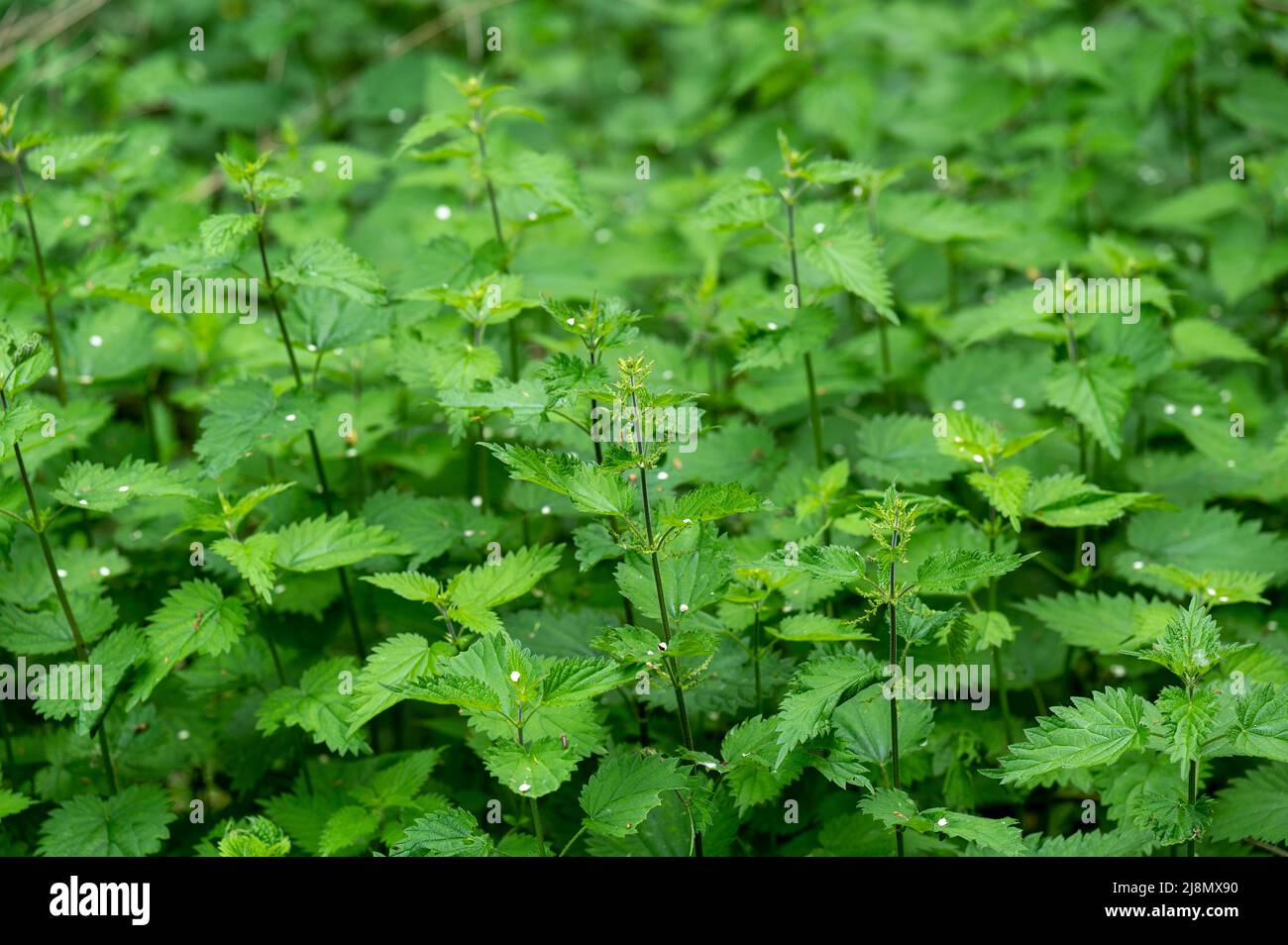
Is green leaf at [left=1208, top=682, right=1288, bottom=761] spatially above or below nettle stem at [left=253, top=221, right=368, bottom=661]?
below

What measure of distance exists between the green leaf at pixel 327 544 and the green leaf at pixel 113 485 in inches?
9.7

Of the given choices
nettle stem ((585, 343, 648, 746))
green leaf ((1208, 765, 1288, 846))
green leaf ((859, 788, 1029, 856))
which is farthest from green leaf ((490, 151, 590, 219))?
green leaf ((1208, 765, 1288, 846))

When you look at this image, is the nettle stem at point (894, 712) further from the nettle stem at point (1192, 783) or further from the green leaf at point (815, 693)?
the nettle stem at point (1192, 783)

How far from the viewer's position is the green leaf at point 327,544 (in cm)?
281

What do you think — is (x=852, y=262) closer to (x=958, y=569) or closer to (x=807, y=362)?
(x=807, y=362)

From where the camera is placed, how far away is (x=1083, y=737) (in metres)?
2.39

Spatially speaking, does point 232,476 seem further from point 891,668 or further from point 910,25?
point 910,25

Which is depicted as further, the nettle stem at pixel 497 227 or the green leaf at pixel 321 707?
the nettle stem at pixel 497 227

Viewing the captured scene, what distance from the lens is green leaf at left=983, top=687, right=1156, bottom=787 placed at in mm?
2346

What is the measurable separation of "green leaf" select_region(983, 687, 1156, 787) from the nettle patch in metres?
0.01

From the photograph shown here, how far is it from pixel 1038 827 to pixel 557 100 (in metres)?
4.63

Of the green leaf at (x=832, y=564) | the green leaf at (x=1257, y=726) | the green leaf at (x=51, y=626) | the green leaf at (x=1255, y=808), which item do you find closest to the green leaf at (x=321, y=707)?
the green leaf at (x=51, y=626)

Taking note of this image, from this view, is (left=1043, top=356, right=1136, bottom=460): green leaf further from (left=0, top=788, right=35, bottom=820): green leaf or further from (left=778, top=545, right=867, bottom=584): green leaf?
(left=0, top=788, right=35, bottom=820): green leaf

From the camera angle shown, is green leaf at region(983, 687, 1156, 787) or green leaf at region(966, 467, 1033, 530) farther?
green leaf at region(966, 467, 1033, 530)
